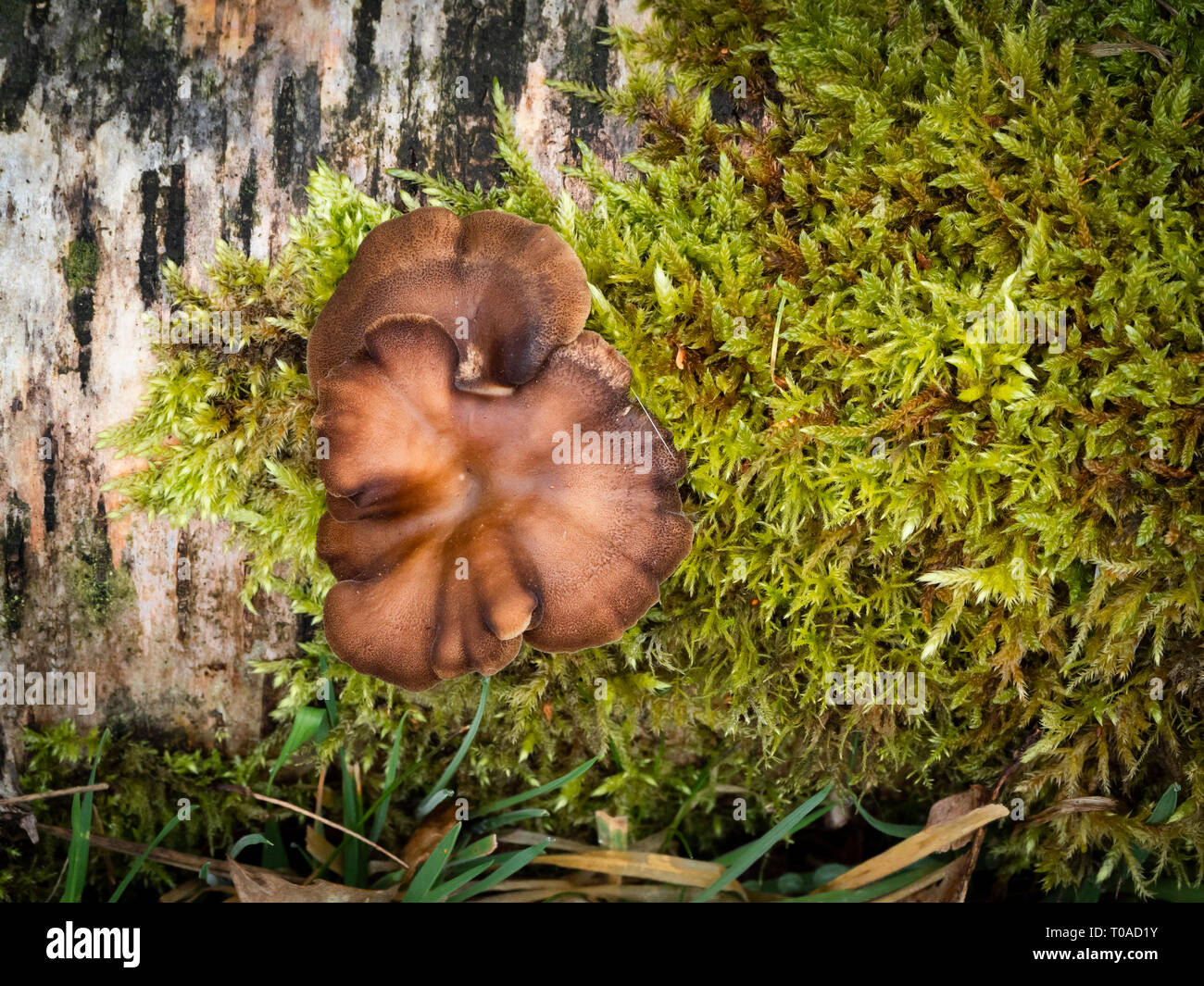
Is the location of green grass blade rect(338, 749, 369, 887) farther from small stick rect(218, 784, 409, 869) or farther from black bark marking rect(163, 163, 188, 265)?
black bark marking rect(163, 163, 188, 265)

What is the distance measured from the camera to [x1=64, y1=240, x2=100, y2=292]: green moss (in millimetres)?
2666

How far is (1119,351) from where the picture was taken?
7.83ft

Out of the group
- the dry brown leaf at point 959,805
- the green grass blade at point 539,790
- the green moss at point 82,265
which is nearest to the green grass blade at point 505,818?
the green grass blade at point 539,790

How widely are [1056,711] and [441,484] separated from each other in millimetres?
2270

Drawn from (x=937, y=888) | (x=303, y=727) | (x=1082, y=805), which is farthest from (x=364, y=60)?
(x=937, y=888)

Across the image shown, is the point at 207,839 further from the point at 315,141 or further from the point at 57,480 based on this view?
the point at 315,141

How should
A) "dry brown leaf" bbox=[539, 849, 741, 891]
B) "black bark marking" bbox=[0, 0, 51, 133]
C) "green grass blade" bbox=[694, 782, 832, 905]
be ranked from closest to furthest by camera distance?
"black bark marking" bbox=[0, 0, 51, 133] < "green grass blade" bbox=[694, 782, 832, 905] < "dry brown leaf" bbox=[539, 849, 741, 891]

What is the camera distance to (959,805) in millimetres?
3041

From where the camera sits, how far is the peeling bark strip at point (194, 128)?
263 centimetres

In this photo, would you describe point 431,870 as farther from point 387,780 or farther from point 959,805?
point 959,805

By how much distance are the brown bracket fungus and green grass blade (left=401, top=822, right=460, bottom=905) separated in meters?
0.77

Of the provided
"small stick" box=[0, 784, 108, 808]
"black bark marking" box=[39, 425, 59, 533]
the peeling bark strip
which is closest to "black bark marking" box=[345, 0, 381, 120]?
the peeling bark strip

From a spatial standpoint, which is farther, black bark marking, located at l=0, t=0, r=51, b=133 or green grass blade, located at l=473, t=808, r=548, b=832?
green grass blade, located at l=473, t=808, r=548, b=832

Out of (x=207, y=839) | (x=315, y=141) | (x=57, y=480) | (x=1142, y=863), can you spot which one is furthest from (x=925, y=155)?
(x=207, y=839)
